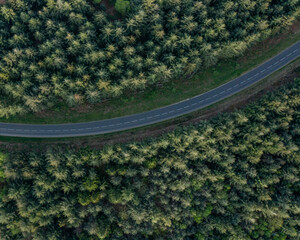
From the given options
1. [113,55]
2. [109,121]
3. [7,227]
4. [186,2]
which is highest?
[186,2]

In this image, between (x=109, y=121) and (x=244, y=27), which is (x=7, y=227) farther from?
(x=244, y=27)

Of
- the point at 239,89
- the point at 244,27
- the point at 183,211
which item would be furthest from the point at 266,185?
the point at 244,27

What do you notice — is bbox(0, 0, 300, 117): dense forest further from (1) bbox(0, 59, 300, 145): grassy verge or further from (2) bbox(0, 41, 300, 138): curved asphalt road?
(1) bbox(0, 59, 300, 145): grassy verge

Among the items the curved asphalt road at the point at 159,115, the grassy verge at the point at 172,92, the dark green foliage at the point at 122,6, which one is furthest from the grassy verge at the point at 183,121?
the dark green foliage at the point at 122,6

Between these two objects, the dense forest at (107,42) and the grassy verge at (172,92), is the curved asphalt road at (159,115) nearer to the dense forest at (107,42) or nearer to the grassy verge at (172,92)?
the grassy verge at (172,92)

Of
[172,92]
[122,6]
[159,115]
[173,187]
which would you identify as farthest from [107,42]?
[173,187]

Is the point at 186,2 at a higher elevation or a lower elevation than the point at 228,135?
higher

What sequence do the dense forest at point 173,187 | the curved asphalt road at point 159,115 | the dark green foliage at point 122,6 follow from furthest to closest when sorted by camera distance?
the curved asphalt road at point 159,115 → the dark green foliage at point 122,6 → the dense forest at point 173,187
